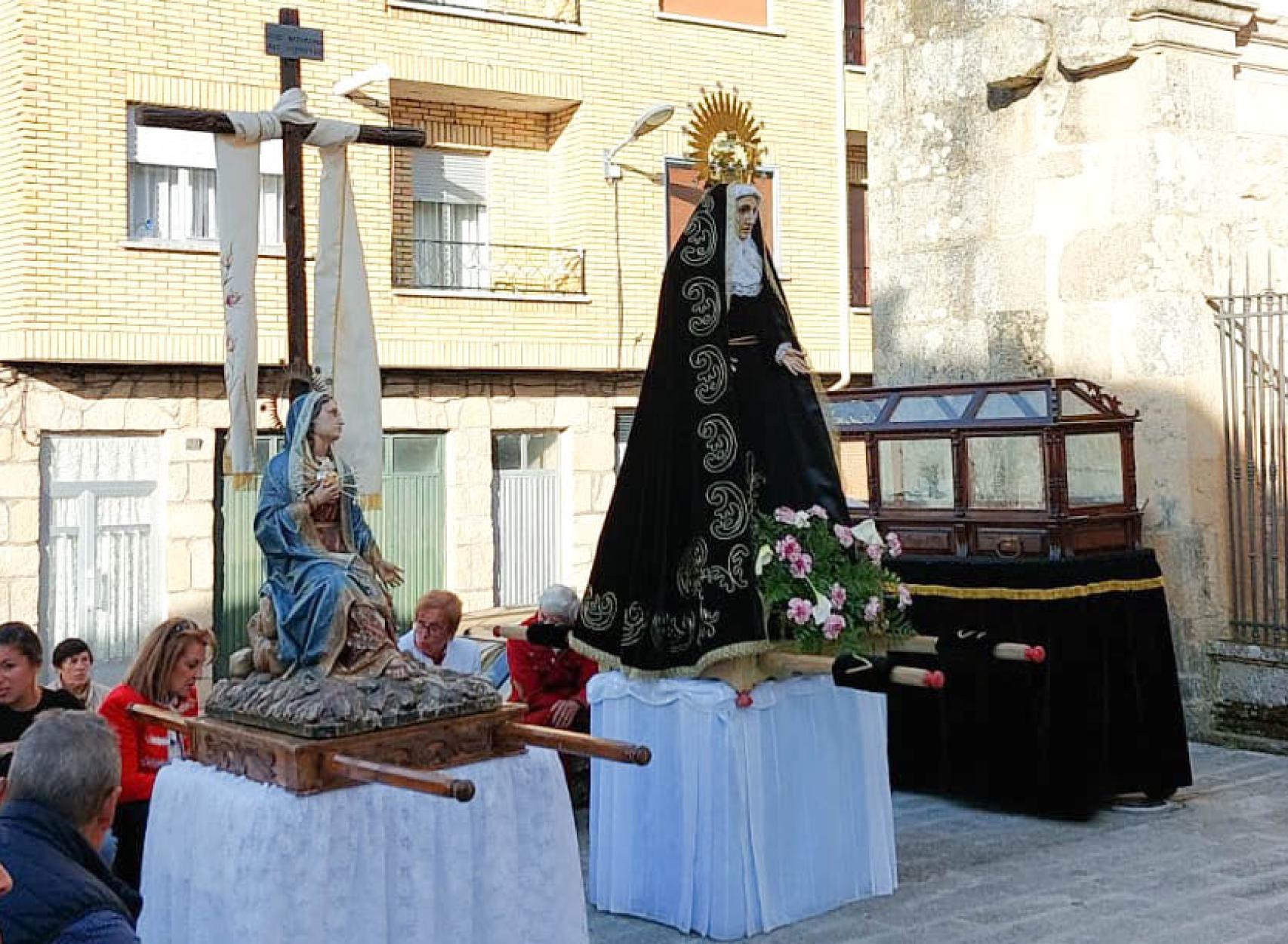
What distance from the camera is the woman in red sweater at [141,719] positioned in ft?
18.7

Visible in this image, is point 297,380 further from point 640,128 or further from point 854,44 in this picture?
point 854,44

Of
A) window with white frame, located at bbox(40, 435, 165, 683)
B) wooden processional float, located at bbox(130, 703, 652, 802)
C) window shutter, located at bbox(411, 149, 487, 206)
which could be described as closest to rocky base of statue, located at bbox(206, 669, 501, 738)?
wooden processional float, located at bbox(130, 703, 652, 802)

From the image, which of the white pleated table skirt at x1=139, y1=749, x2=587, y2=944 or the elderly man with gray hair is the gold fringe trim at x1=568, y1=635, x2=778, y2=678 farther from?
the elderly man with gray hair

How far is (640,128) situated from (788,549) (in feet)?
36.7

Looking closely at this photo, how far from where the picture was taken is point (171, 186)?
583 inches

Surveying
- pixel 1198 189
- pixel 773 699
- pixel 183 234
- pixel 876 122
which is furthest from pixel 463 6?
pixel 773 699

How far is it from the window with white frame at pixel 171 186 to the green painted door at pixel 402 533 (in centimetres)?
214

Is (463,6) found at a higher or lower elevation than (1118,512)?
higher

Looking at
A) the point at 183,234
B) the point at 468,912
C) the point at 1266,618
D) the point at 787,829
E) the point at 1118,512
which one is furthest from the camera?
the point at 183,234

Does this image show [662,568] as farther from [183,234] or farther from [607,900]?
[183,234]

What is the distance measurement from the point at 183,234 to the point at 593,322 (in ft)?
14.1

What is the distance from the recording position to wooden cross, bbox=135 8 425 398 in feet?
17.3

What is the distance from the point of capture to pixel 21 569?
13.8 metres

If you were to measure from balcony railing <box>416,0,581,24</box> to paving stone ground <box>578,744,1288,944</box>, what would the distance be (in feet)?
35.4
